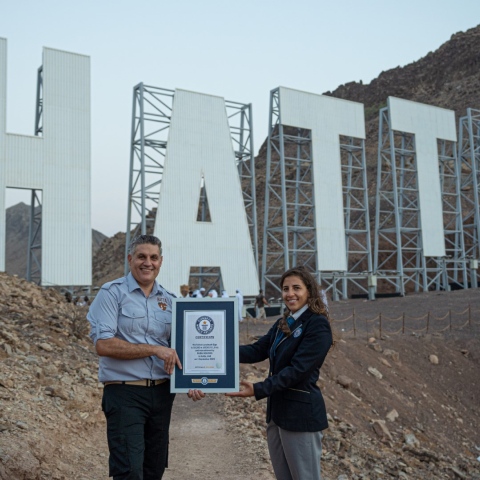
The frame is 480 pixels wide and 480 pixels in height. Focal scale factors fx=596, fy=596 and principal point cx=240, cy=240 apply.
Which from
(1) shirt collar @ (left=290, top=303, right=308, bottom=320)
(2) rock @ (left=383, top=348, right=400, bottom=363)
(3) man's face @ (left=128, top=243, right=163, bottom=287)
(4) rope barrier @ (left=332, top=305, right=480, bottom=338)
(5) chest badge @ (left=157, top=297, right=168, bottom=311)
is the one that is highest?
(3) man's face @ (left=128, top=243, right=163, bottom=287)

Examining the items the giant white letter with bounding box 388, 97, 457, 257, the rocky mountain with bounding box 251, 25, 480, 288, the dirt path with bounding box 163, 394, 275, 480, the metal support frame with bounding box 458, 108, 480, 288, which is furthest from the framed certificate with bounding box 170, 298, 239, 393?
the rocky mountain with bounding box 251, 25, 480, 288

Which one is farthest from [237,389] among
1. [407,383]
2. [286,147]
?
[286,147]

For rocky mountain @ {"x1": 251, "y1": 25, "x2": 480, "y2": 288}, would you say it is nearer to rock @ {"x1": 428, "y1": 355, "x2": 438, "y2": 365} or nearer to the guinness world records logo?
rock @ {"x1": 428, "y1": 355, "x2": 438, "y2": 365}

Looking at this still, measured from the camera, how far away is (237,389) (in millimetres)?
4223

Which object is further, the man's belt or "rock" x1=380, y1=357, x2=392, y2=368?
"rock" x1=380, y1=357, x2=392, y2=368

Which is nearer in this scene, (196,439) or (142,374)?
(142,374)

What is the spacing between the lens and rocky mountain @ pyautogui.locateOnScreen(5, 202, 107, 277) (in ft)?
291

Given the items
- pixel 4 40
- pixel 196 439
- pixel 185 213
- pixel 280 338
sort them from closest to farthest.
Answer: pixel 280 338 < pixel 196 439 < pixel 4 40 < pixel 185 213

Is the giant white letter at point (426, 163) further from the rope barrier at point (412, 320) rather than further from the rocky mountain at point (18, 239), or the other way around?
the rocky mountain at point (18, 239)

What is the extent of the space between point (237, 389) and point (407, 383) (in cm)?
1212

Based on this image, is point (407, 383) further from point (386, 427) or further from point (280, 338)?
point (280, 338)

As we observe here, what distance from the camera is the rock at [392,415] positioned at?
12938mm

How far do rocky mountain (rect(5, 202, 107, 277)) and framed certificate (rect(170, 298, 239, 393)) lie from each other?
8350 centimetres

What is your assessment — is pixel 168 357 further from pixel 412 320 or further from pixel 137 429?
pixel 412 320
